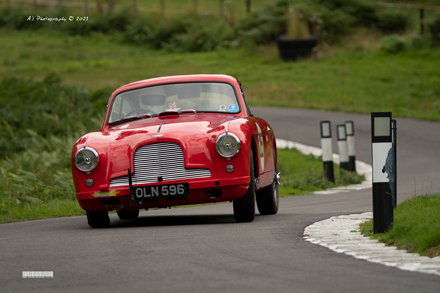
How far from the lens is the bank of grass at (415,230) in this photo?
211 inches

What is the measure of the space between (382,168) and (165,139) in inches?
96.5

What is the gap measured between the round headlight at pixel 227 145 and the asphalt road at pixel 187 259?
29.4 inches

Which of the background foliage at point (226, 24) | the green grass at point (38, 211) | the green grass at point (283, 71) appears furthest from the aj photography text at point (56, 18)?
the green grass at point (38, 211)

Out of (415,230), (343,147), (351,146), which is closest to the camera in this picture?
(415,230)

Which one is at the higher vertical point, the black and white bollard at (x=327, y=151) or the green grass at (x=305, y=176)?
the black and white bollard at (x=327, y=151)

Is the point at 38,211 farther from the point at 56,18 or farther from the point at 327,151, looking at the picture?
the point at 56,18

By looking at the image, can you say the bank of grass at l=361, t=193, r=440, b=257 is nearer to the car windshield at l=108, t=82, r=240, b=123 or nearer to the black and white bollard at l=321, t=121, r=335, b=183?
the car windshield at l=108, t=82, r=240, b=123

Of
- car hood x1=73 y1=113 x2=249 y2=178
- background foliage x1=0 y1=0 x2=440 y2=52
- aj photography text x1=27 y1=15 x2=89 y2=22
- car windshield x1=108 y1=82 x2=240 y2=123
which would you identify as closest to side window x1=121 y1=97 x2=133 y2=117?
car windshield x1=108 y1=82 x2=240 y2=123

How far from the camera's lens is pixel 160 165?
7.57 meters

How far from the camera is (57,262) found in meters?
5.57

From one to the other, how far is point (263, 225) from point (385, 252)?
2.17m

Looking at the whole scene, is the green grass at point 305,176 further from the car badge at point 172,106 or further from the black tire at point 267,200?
the car badge at point 172,106

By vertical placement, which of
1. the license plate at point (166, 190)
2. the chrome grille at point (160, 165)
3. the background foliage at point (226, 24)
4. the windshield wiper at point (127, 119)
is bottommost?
the license plate at point (166, 190)

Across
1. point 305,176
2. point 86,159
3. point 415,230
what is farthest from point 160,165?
point 305,176
